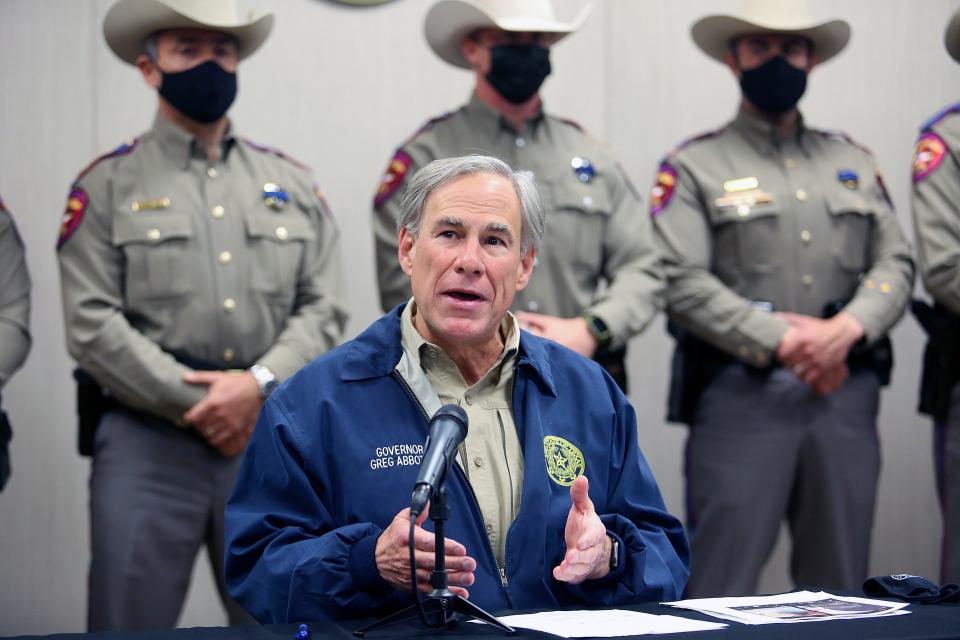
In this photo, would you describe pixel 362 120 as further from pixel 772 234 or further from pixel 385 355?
pixel 385 355

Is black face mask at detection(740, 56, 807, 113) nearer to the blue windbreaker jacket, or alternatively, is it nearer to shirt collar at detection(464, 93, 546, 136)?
shirt collar at detection(464, 93, 546, 136)

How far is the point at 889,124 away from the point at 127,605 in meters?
3.90

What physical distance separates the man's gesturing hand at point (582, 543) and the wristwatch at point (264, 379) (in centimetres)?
173

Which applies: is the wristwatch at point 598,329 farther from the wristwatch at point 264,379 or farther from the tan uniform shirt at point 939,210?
the tan uniform shirt at point 939,210

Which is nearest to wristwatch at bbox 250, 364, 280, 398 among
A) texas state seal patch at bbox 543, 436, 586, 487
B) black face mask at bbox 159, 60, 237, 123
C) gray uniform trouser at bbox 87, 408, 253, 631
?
gray uniform trouser at bbox 87, 408, 253, 631

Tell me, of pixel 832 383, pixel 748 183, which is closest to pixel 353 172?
pixel 748 183

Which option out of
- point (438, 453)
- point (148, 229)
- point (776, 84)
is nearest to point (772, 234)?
point (776, 84)

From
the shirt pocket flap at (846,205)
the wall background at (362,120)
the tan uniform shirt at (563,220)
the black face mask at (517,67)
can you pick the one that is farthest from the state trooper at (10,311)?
the shirt pocket flap at (846,205)

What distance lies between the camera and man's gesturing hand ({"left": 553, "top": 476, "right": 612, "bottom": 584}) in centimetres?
237

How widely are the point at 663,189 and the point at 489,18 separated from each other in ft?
2.94

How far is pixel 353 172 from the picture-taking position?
17.6ft

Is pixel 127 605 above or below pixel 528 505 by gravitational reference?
below

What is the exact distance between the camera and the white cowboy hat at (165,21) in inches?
163

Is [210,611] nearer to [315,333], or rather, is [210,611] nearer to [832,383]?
[315,333]
